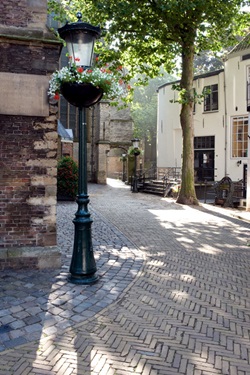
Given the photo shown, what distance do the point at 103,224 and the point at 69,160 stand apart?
277 inches

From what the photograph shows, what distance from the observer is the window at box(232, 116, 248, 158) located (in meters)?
22.2

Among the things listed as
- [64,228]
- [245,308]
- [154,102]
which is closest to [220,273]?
[245,308]

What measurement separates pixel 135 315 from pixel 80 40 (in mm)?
3847

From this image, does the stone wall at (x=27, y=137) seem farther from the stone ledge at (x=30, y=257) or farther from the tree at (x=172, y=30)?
the tree at (x=172, y=30)

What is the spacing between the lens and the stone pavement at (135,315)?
3.24 m

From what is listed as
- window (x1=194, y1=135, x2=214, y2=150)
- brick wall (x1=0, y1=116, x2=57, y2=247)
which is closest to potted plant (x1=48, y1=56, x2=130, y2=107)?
brick wall (x1=0, y1=116, x2=57, y2=247)

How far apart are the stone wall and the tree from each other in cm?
821

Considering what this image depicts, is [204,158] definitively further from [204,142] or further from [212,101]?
[212,101]

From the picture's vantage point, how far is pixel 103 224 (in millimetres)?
10734

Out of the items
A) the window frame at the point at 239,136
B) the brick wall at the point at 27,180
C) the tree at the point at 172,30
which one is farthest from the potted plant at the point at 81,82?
the window frame at the point at 239,136

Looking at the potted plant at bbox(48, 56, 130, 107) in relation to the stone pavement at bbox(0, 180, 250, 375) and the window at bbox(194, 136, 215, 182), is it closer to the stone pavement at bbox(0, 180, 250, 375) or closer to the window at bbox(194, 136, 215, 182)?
the stone pavement at bbox(0, 180, 250, 375)

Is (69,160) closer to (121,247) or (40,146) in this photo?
(121,247)

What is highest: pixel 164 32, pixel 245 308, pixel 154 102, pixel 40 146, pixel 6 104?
pixel 154 102

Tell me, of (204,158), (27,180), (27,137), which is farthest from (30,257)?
(204,158)
